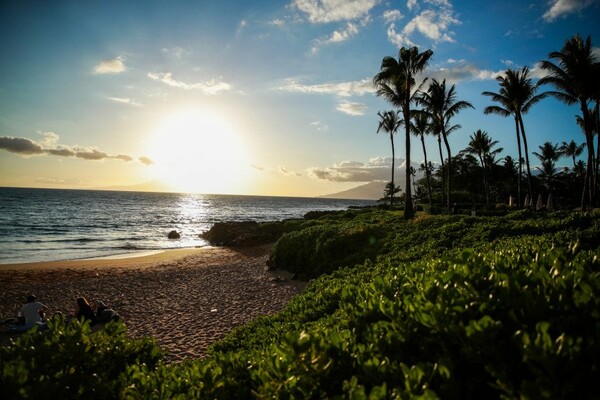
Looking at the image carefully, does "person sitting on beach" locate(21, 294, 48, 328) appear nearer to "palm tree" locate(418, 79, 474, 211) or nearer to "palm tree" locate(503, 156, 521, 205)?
"palm tree" locate(418, 79, 474, 211)

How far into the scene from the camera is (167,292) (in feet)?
44.4

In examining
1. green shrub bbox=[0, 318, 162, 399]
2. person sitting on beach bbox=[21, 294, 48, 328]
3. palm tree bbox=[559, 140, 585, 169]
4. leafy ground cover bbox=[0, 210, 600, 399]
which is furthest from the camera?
palm tree bbox=[559, 140, 585, 169]

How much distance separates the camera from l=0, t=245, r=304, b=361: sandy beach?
9500 mm

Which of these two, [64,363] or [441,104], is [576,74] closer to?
[441,104]

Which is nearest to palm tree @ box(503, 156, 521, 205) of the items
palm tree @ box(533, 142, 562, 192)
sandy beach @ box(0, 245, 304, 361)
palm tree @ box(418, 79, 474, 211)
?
palm tree @ box(533, 142, 562, 192)

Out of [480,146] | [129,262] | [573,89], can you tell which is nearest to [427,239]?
[129,262]

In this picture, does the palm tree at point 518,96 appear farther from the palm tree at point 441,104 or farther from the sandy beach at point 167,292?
the sandy beach at point 167,292

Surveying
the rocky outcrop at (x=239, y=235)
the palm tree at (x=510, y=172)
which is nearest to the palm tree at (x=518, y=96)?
the rocky outcrop at (x=239, y=235)

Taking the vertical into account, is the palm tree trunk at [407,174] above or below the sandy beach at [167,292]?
above

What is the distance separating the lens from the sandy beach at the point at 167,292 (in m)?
9.50

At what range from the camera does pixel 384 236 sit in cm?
1497

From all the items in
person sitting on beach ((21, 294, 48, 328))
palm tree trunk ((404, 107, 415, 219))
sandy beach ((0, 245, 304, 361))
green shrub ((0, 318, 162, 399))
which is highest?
palm tree trunk ((404, 107, 415, 219))

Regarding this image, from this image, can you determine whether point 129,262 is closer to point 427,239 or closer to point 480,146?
point 427,239

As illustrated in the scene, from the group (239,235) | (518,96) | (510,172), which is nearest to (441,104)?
(518,96)
